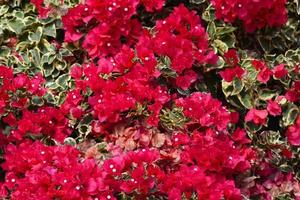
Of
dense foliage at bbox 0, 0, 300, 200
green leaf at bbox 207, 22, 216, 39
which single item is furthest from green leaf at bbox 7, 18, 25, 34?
green leaf at bbox 207, 22, 216, 39

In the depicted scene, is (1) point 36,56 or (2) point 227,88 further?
(1) point 36,56

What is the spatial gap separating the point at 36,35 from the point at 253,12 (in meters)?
1.06

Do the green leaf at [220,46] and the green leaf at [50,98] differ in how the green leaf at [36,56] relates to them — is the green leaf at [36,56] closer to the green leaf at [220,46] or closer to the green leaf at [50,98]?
the green leaf at [50,98]

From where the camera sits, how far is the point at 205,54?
3.28 metres

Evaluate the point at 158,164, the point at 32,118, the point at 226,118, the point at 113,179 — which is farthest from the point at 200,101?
the point at 32,118

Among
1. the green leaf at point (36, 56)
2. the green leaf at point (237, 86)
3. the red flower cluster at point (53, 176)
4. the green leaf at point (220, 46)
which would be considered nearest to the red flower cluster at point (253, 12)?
the green leaf at point (220, 46)

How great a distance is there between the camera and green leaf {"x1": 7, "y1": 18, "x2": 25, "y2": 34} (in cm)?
356

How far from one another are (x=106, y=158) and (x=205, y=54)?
0.69 meters

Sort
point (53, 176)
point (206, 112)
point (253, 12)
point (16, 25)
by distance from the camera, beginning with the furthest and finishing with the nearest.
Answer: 1. point (16, 25)
2. point (253, 12)
3. point (206, 112)
4. point (53, 176)

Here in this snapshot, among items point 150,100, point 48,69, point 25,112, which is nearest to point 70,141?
point 25,112

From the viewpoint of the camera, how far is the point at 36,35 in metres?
3.54

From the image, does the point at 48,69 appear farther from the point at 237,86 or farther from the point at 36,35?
the point at 237,86

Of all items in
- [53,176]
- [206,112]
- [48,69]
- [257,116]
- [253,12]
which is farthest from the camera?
[48,69]

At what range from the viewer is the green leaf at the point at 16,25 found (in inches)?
140
